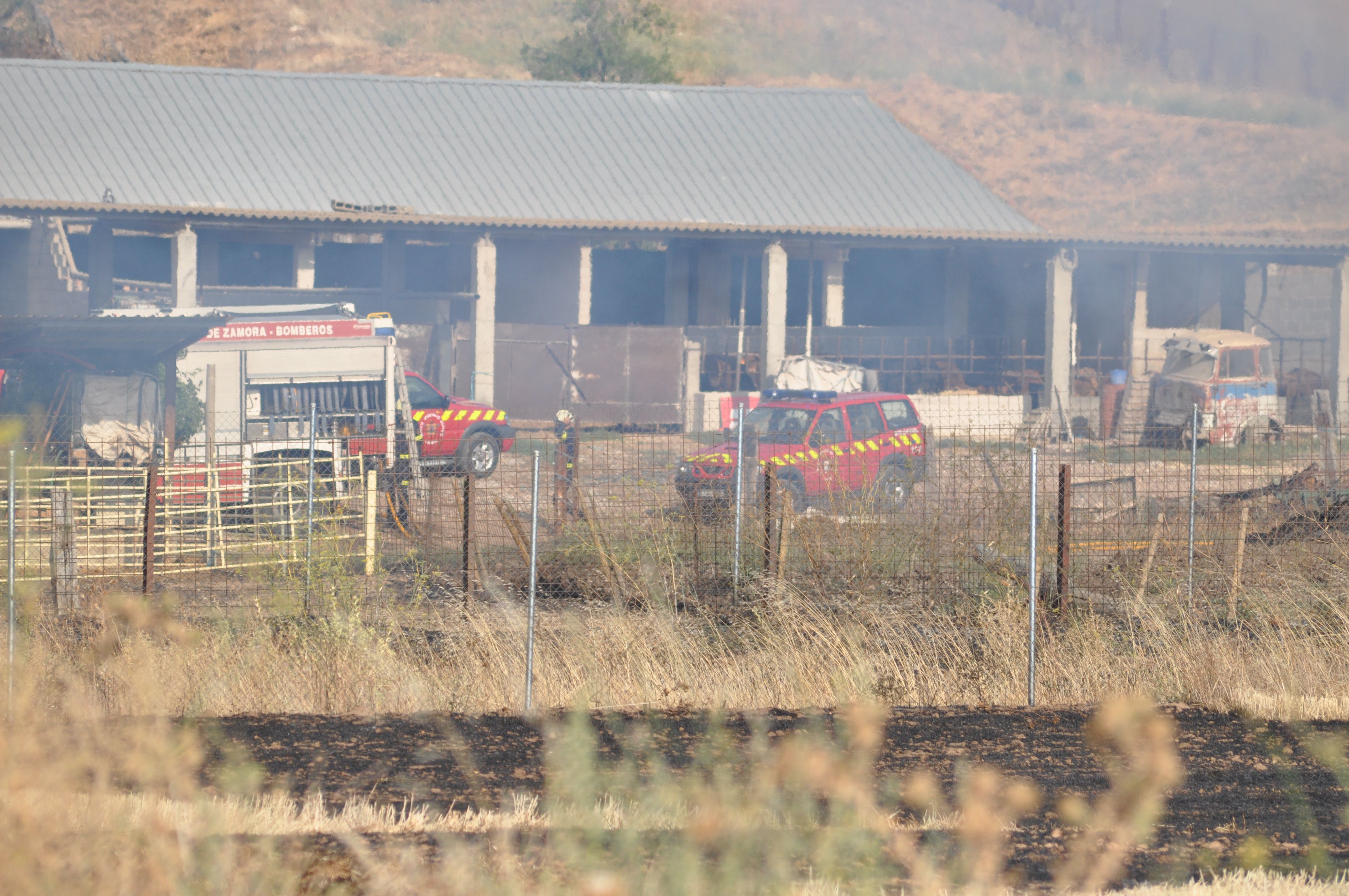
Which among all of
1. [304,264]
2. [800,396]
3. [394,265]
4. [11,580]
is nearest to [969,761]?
[11,580]

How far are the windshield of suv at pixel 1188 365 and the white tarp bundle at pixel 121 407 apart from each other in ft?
64.1

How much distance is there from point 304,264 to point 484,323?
447 cm

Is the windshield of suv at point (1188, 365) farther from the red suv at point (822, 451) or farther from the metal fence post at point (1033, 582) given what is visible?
the metal fence post at point (1033, 582)

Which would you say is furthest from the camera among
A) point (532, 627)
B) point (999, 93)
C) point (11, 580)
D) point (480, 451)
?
point (999, 93)

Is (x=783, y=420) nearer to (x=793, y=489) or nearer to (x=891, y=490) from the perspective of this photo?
(x=793, y=489)

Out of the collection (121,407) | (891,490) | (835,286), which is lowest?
(891,490)

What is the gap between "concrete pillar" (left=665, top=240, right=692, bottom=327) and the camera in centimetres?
2931

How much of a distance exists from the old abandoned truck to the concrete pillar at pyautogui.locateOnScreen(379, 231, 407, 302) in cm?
1543

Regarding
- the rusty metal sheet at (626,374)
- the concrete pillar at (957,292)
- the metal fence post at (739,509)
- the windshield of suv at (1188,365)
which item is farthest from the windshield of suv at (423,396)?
the windshield of suv at (1188,365)

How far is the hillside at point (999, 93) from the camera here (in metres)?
63.6

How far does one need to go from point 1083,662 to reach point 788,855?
12.1 ft

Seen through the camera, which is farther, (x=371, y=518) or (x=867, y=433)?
(x=867, y=433)

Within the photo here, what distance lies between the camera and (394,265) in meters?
27.0

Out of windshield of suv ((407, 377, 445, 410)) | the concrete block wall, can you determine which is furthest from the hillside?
windshield of suv ((407, 377, 445, 410))
